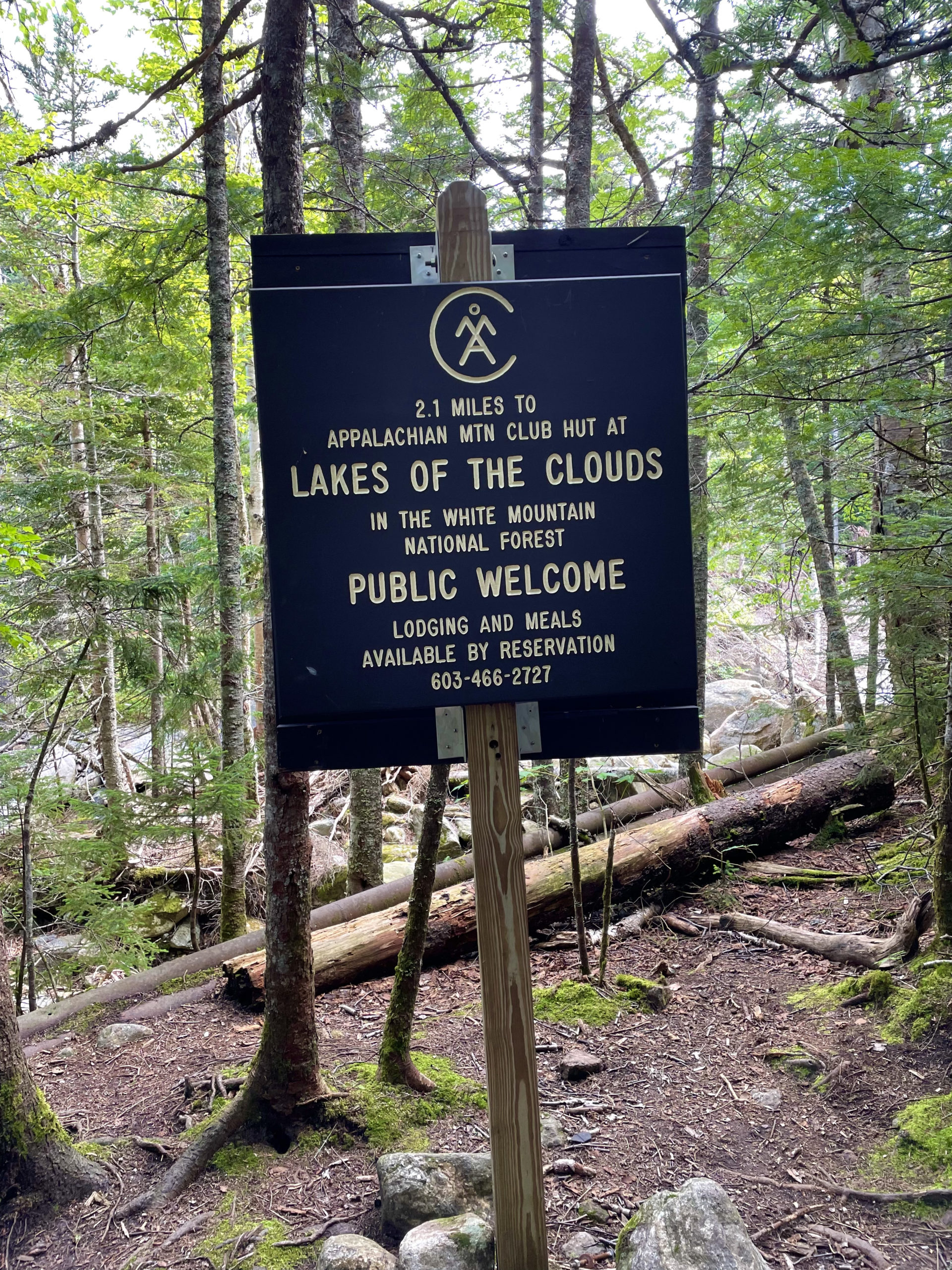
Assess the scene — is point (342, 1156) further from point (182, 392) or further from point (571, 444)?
point (182, 392)

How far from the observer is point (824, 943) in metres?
5.55

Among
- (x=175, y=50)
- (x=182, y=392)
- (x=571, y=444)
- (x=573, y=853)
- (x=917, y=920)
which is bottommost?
(x=917, y=920)

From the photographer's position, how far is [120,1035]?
214 inches

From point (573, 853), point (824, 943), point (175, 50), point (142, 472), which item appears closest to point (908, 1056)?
point (824, 943)

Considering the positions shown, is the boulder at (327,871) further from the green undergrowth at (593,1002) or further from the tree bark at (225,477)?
the green undergrowth at (593,1002)

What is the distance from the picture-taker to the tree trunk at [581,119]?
20.8 ft

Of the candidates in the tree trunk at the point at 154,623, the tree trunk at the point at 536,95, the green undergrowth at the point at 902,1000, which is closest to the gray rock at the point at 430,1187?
the green undergrowth at the point at 902,1000

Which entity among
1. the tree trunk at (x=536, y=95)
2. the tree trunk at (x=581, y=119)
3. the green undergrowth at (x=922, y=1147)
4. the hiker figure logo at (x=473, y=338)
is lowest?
the green undergrowth at (x=922, y=1147)

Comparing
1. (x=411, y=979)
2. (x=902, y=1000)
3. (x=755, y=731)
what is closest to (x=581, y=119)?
(x=411, y=979)

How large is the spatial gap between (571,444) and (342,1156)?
140 inches

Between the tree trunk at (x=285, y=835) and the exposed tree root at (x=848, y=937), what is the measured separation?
11.9 feet

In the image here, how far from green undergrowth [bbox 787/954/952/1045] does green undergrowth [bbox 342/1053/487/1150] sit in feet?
7.35

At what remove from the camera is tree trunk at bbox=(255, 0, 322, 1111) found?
3.84m

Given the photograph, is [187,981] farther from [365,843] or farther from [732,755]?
[732,755]
